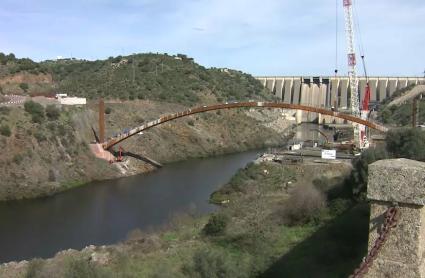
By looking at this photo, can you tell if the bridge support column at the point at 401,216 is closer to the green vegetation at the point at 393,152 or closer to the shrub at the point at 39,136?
the green vegetation at the point at 393,152

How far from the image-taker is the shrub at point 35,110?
38.9 metres

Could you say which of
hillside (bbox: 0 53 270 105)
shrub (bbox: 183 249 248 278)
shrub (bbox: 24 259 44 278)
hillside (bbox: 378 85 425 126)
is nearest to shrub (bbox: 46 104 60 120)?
hillside (bbox: 0 53 270 105)

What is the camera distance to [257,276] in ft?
48.0

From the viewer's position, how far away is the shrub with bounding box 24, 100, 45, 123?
38906 mm

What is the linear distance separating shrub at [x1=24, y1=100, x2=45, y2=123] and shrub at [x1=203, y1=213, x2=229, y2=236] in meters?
23.3

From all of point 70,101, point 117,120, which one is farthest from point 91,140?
point 117,120

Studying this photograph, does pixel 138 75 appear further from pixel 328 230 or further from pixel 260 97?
pixel 328 230

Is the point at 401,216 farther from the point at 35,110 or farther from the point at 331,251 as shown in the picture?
the point at 35,110

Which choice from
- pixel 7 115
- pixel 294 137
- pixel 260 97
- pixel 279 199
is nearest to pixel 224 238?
pixel 279 199

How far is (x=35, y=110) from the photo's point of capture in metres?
39.6

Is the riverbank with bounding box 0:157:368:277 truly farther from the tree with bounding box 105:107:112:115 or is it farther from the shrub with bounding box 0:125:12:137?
the tree with bounding box 105:107:112:115

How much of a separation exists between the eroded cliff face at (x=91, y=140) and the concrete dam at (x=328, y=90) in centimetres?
3160

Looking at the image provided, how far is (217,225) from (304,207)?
11.6ft

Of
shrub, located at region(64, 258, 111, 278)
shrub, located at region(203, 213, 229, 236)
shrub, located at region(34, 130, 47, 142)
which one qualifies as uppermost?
shrub, located at region(34, 130, 47, 142)
